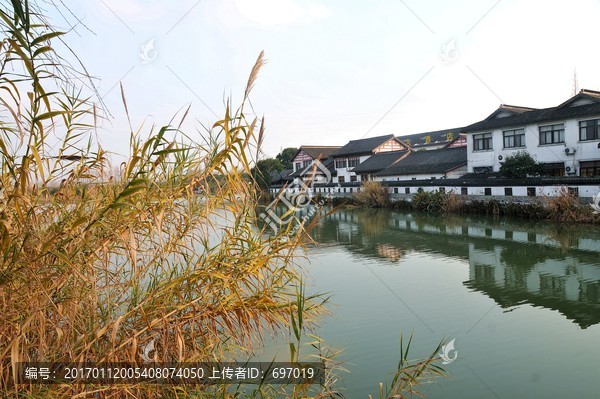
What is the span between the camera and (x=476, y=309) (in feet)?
16.8

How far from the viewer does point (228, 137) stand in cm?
197

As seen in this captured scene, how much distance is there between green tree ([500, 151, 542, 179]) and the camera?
16766 millimetres

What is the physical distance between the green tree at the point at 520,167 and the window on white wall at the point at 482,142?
2.67 metres

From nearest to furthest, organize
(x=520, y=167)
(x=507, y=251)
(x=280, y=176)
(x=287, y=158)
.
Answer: (x=507, y=251) → (x=520, y=167) → (x=280, y=176) → (x=287, y=158)

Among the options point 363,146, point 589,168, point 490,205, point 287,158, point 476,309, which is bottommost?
point 476,309

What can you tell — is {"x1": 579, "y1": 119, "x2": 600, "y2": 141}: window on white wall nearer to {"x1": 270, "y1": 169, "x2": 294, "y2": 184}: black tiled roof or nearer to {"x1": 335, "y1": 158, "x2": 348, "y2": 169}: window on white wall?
{"x1": 335, "y1": 158, "x2": 348, "y2": 169}: window on white wall

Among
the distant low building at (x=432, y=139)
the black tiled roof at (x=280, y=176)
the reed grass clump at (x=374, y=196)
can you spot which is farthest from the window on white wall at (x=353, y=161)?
the reed grass clump at (x=374, y=196)

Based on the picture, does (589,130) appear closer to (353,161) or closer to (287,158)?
(353,161)

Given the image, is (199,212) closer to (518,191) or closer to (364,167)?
(518,191)

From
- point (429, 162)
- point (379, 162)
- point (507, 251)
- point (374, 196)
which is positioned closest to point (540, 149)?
point (429, 162)

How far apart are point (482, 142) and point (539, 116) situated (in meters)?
2.95

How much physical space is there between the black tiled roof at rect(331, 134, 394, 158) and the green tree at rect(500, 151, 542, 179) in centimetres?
1388

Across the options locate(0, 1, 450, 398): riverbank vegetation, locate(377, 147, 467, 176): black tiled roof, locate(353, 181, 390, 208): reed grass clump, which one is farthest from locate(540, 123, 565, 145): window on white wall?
locate(0, 1, 450, 398): riverbank vegetation

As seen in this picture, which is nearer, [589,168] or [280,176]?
[589,168]
